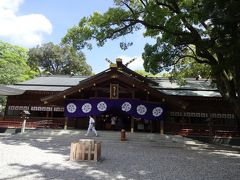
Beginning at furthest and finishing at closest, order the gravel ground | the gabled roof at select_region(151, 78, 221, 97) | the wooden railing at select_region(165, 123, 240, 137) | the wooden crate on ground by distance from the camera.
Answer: the gabled roof at select_region(151, 78, 221, 97) → the wooden railing at select_region(165, 123, 240, 137) → the wooden crate on ground → the gravel ground

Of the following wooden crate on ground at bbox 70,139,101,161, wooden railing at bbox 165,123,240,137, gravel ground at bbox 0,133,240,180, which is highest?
wooden railing at bbox 165,123,240,137

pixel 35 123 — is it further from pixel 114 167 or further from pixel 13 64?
pixel 13 64

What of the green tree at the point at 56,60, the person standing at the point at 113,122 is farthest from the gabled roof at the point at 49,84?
the green tree at the point at 56,60

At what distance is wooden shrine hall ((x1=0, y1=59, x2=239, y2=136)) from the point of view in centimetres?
2028

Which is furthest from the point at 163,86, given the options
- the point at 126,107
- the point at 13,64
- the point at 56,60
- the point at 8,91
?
the point at 56,60

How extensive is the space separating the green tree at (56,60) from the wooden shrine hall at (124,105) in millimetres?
19788

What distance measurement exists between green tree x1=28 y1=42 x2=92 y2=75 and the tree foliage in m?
1.84

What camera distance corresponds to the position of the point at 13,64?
33.7 metres

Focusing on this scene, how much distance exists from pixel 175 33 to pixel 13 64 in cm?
2474

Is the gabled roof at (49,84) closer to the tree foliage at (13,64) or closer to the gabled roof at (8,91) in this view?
the gabled roof at (8,91)

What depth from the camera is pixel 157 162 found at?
10.8m

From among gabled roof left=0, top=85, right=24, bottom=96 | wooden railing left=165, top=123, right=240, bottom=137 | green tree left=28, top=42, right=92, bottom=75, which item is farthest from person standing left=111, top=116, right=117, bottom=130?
green tree left=28, top=42, right=92, bottom=75

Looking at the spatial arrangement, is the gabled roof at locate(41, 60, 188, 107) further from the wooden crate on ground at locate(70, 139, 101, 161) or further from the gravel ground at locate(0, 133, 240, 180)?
the wooden crate on ground at locate(70, 139, 101, 161)

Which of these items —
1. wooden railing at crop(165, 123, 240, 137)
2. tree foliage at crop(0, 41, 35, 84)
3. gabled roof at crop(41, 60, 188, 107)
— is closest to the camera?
gabled roof at crop(41, 60, 188, 107)
